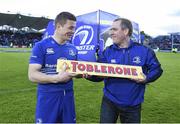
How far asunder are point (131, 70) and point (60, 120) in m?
1.09

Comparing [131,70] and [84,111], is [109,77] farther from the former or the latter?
[84,111]

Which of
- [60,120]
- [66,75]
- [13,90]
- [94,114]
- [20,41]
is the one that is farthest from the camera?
[20,41]

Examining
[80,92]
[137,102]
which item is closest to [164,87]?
[80,92]

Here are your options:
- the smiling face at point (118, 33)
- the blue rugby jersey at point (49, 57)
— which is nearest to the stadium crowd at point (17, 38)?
the smiling face at point (118, 33)

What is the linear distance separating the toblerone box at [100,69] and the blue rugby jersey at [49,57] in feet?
0.58

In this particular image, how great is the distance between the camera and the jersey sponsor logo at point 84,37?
13.9 metres

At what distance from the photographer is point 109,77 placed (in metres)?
5.30

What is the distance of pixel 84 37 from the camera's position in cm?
1425

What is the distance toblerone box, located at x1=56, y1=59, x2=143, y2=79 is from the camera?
15.8ft

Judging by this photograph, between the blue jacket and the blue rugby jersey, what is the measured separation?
23.4 inches

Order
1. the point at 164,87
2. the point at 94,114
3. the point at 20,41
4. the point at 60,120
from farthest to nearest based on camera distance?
the point at 20,41 < the point at 164,87 < the point at 94,114 < the point at 60,120

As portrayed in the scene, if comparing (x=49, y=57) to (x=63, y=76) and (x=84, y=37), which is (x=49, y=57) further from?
(x=84, y=37)

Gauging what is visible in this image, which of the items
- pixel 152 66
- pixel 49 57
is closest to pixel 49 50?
pixel 49 57

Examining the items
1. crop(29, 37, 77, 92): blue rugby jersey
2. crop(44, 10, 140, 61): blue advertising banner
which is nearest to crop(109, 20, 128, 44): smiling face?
crop(29, 37, 77, 92): blue rugby jersey
